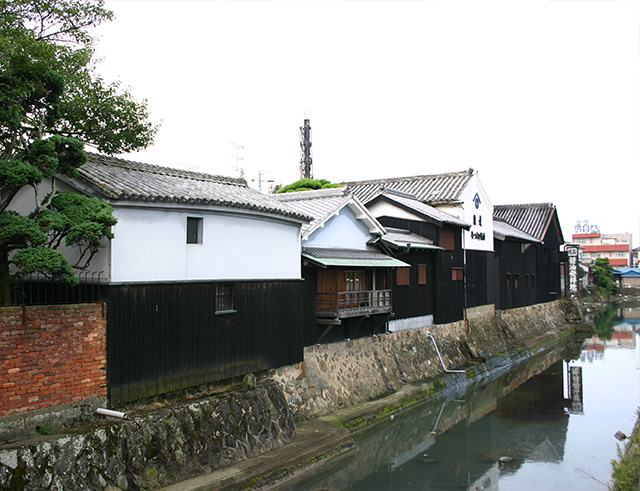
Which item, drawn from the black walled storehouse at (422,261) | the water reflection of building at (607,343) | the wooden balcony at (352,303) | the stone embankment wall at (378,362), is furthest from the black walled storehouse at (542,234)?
the wooden balcony at (352,303)

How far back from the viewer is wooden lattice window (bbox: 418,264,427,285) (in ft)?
80.2

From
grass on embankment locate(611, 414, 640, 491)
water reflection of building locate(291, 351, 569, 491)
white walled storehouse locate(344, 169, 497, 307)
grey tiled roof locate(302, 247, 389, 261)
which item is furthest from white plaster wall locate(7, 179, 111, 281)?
white walled storehouse locate(344, 169, 497, 307)

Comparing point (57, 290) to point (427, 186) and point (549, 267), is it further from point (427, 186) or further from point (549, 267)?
point (549, 267)

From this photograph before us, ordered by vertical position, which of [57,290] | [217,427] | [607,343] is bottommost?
[607,343]

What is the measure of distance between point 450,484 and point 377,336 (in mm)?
7645

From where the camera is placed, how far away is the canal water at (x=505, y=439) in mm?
13859

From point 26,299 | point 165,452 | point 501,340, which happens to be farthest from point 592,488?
point 501,340

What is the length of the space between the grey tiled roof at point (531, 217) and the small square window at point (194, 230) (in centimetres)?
3706

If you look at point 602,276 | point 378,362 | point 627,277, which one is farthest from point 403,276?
point 627,277

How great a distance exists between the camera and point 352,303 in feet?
60.7

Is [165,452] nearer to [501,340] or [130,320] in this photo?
[130,320]

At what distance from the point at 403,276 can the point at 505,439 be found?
7.89 metres

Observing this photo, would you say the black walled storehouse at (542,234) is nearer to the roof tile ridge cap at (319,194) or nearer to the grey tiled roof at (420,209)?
the grey tiled roof at (420,209)

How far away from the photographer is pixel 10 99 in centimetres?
943
